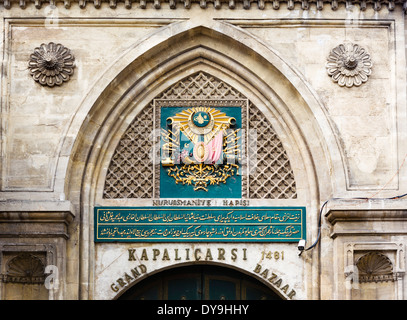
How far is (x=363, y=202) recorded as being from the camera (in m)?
19.8

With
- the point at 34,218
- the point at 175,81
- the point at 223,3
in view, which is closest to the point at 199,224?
the point at 175,81

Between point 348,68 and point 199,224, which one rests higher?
point 348,68

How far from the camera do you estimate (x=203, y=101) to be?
821 inches

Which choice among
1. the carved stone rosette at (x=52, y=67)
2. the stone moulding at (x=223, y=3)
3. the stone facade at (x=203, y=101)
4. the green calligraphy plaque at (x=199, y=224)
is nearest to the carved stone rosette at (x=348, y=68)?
the stone facade at (x=203, y=101)

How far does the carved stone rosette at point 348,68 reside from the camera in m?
20.5

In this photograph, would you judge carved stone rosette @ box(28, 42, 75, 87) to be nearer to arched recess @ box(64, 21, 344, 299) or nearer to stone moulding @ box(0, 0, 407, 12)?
arched recess @ box(64, 21, 344, 299)

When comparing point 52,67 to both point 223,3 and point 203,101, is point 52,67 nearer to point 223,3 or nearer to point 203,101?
point 203,101

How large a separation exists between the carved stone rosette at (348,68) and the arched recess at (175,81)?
20.1 inches

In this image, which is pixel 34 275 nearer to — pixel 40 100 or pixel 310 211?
pixel 40 100

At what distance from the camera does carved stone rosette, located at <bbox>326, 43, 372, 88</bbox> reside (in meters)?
20.5

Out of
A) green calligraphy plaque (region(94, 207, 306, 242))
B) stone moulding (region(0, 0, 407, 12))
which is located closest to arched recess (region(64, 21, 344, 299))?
green calligraphy plaque (region(94, 207, 306, 242))

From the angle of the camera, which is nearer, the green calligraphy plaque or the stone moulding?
the green calligraphy plaque

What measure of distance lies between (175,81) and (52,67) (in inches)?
79.5

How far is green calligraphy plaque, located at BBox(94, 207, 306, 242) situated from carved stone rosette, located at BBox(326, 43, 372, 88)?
215 centimetres
